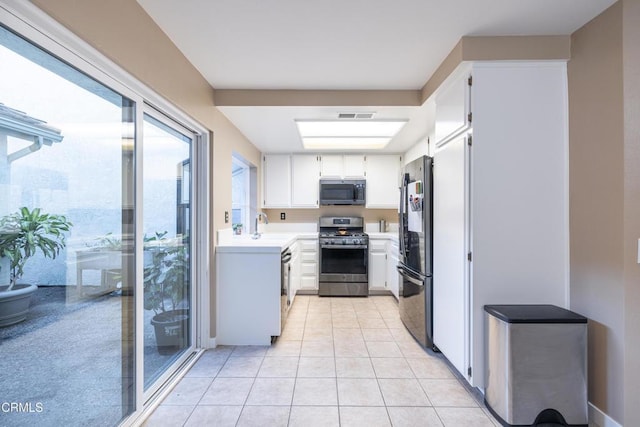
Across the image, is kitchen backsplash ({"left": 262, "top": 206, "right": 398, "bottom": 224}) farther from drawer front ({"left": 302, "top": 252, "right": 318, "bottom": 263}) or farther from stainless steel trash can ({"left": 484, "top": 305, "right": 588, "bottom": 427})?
stainless steel trash can ({"left": 484, "top": 305, "right": 588, "bottom": 427})

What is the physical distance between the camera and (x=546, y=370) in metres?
1.66

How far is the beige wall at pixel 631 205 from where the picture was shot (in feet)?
4.88

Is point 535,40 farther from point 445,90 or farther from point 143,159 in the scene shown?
point 143,159

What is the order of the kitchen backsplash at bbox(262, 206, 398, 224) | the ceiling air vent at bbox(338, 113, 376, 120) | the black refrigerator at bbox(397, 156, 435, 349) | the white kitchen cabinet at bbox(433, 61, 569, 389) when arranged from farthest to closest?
the kitchen backsplash at bbox(262, 206, 398, 224) < the ceiling air vent at bbox(338, 113, 376, 120) < the black refrigerator at bbox(397, 156, 435, 349) < the white kitchen cabinet at bbox(433, 61, 569, 389)

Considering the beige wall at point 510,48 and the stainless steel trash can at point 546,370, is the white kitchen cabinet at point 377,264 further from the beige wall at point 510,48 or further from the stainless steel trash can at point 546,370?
the beige wall at point 510,48

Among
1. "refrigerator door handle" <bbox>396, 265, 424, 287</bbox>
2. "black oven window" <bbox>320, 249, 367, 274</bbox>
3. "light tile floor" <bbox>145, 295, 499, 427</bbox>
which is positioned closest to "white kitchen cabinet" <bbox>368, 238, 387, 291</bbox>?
"black oven window" <bbox>320, 249, 367, 274</bbox>

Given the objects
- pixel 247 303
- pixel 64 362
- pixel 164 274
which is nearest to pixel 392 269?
pixel 247 303

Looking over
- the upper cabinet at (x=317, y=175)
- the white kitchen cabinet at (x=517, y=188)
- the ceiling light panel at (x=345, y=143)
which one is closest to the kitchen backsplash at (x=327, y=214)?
the upper cabinet at (x=317, y=175)

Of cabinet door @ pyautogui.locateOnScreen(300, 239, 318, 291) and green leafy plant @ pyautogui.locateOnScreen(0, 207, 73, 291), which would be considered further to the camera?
cabinet door @ pyautogui.locateOnScreen(300, 239, 318, 291)

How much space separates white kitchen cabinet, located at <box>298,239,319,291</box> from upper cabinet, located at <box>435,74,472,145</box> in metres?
2.49

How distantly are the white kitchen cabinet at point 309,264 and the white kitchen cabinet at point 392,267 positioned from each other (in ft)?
3.41

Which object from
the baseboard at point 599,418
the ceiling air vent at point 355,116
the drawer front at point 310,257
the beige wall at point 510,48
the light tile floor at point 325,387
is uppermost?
the beige wall at point 510,48

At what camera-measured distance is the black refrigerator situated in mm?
2531

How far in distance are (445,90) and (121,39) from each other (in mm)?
2096
